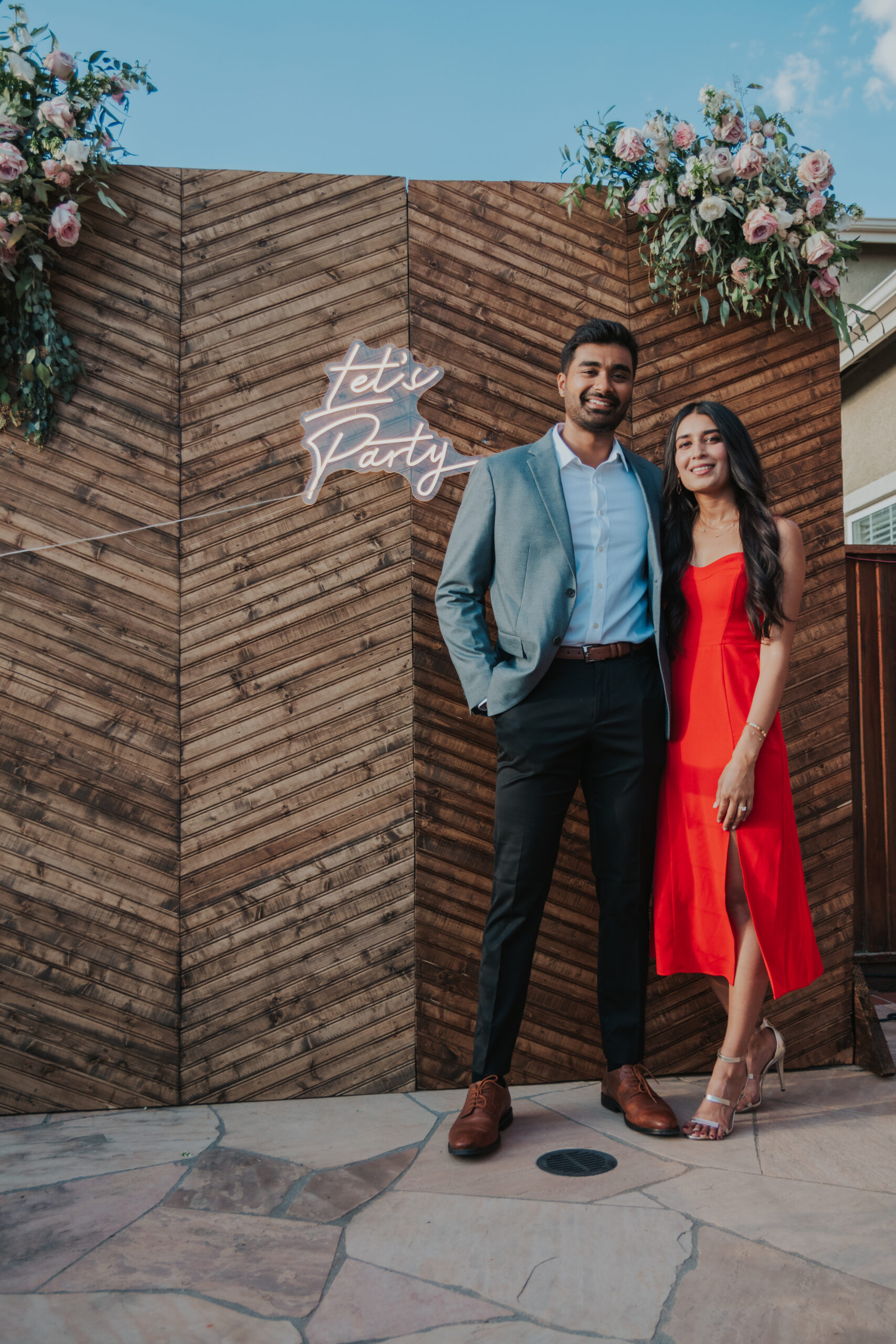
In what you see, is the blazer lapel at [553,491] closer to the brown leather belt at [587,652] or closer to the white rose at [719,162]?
the brown leather belt at [587,652]

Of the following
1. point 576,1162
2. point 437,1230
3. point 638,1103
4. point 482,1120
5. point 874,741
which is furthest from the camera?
point 874,741

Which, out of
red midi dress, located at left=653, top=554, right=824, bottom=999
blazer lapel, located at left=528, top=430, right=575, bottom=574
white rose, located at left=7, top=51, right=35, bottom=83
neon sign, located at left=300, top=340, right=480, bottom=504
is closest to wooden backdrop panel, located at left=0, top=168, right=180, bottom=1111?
white rose, located at left=7, top=51, right=35, bottom=83

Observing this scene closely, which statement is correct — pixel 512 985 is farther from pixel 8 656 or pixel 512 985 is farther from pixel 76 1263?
pixel 8 656

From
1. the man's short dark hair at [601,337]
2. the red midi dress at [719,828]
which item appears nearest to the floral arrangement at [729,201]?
the man's short dark hair at [601,337]

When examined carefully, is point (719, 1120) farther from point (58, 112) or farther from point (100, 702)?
point (58, 112)

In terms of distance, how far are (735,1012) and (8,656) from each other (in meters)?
2.37

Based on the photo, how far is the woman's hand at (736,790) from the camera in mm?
2631

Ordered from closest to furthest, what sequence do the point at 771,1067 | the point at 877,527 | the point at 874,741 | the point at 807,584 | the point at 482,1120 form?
the point at 482,1120 < the point at 771,1067 < the point at 807,584 < the point at 874,741 < the point at 877,527

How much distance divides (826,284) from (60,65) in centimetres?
243

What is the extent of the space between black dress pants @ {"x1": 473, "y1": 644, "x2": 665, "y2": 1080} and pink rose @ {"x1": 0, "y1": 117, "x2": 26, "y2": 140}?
87.6 inches

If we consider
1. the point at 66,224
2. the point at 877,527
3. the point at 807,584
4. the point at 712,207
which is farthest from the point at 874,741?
the point at 877,527

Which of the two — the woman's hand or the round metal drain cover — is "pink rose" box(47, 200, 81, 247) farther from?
the round metal drain cover

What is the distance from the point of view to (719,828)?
268 cm

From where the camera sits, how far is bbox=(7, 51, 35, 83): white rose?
2822mm
